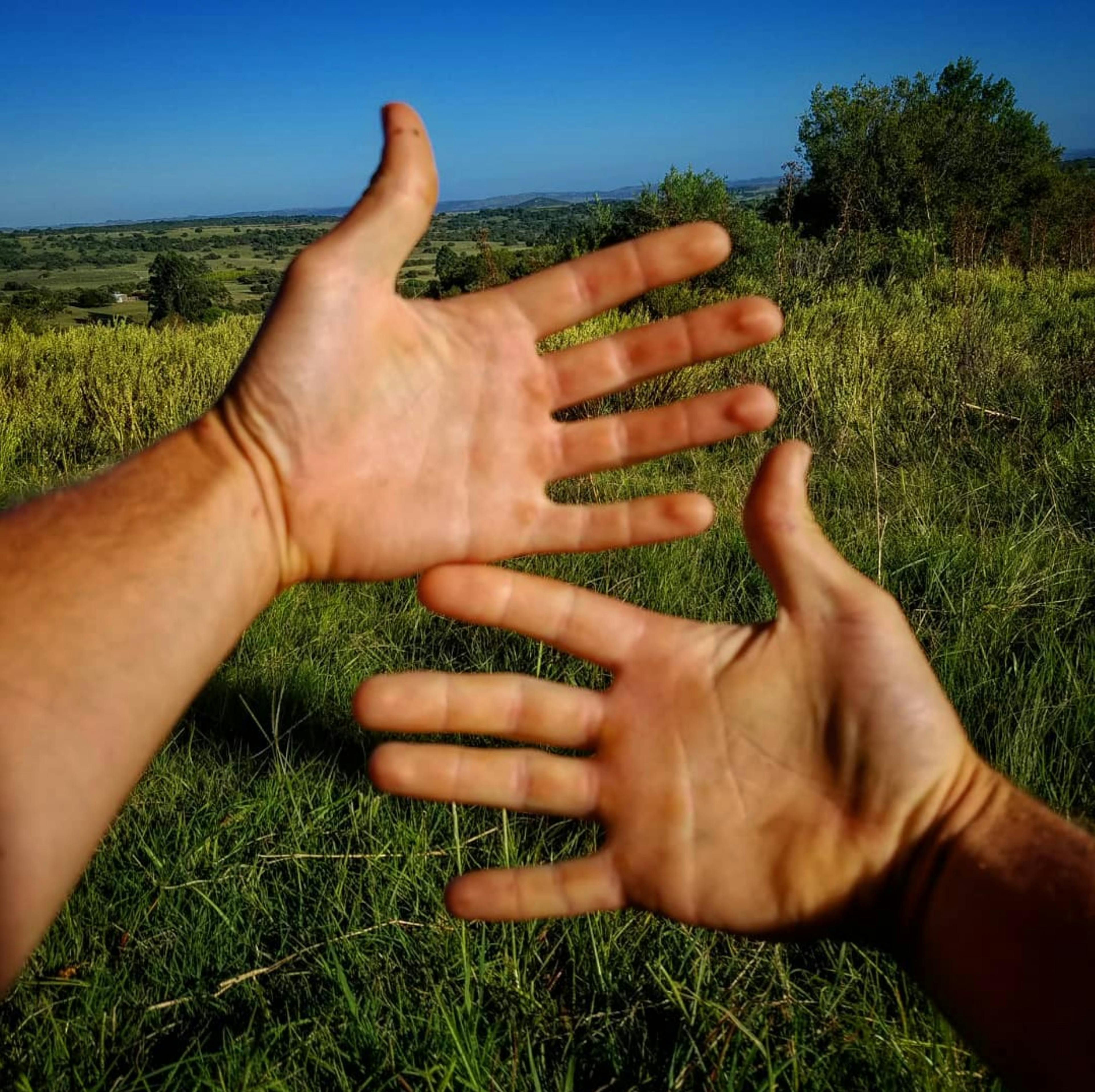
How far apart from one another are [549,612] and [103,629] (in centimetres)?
67

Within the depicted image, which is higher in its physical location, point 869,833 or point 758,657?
point 758,657

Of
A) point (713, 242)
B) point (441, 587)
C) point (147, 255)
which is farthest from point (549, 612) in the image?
point (147, 255)

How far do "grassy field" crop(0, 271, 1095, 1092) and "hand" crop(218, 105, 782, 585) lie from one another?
0.67 metres

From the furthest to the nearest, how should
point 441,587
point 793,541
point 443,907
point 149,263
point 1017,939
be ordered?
1. point 149,263
2. point 443,907
3. point 441,587
4. point 793,541
5. point 1017,939

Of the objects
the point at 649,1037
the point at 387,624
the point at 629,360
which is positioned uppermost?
the point at 629,360

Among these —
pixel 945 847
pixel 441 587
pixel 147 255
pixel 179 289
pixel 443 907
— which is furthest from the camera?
pixel 147 255

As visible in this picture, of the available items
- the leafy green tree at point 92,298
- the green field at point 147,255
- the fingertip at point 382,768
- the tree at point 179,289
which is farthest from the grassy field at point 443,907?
the leafy green tree at point 92,298

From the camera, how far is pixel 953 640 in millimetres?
2404

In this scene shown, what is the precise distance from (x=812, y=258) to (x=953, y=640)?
29.6 ft

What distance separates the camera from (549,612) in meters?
1.35

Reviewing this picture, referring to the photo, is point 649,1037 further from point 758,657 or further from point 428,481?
point 428,481

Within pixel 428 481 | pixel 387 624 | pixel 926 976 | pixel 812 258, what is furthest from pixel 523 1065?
pixel 812 258

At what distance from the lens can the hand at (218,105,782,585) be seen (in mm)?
1384

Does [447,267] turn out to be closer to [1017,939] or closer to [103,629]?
[103,629]
